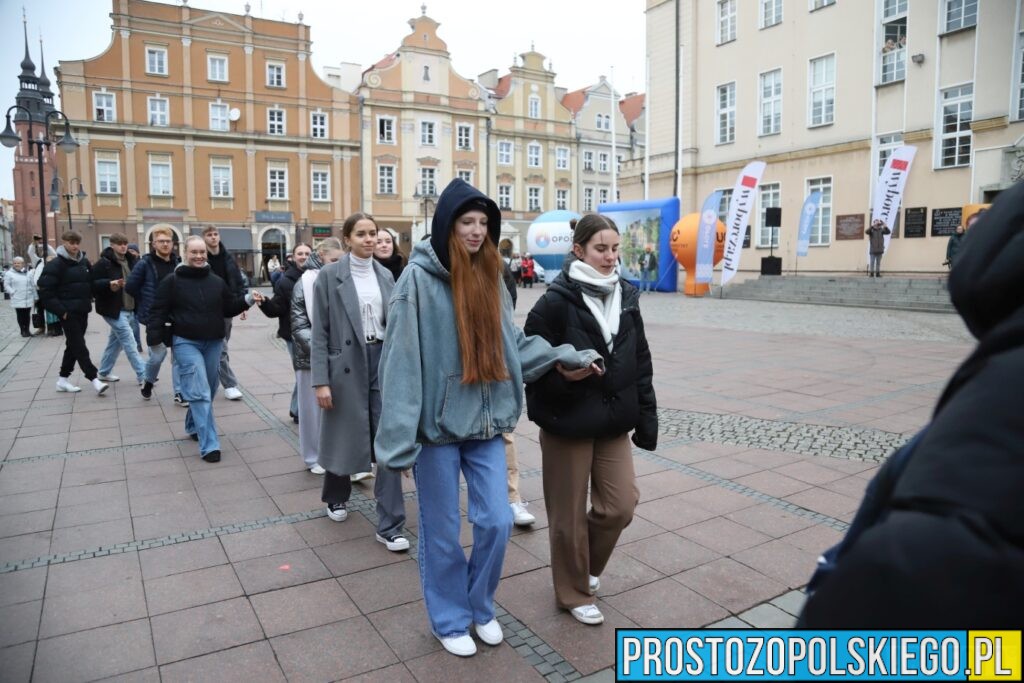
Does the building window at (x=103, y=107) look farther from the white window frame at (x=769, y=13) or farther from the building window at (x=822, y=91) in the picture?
the building window at (x=822, y=91)

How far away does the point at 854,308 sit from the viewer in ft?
66.4

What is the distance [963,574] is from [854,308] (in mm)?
21421

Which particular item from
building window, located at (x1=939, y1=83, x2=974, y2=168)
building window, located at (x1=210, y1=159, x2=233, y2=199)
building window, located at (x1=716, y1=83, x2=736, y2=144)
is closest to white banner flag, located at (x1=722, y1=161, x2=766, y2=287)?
building window, located at (x1=939, y1=83, x2=974, y2=168)

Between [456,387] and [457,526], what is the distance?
59 centimetres

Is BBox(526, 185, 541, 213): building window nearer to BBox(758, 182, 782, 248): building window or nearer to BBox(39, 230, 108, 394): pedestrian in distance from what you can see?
BBox(758, 182, 782, 248): building window

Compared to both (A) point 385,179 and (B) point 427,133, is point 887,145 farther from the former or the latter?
(A) point 385,179

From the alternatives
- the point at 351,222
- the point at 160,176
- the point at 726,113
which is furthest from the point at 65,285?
the point at 160,176

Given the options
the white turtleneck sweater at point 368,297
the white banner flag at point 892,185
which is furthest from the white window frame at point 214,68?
the white turtleneck sweater at point 368,297

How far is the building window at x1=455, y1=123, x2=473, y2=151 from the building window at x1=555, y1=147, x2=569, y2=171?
7.14 meters

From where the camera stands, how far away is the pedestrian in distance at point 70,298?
30.2 ft

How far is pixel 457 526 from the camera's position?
10.1 feet

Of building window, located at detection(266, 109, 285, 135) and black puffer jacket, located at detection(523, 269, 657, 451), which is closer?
black puffer jacket, located at detection(523, 269, 657, 451)

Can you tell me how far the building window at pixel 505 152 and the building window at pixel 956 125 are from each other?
3276 centimetres

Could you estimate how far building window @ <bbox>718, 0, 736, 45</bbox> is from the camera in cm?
3105
